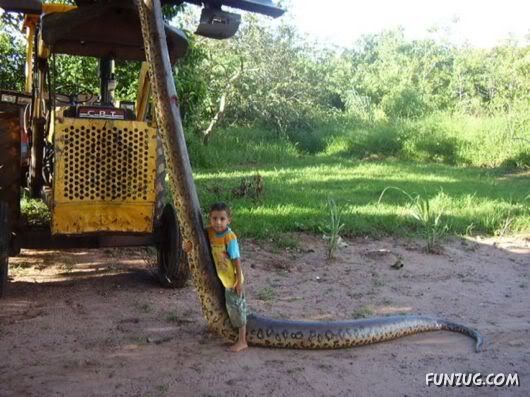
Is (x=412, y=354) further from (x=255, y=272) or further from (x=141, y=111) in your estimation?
(x=141, y=111)

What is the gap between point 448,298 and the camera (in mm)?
5547

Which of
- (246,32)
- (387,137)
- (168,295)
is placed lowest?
(168,295)

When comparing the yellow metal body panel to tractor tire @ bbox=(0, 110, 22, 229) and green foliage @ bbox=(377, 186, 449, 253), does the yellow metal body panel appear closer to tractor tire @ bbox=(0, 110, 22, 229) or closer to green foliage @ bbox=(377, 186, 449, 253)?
tractor tire @ bbox=(0, 110, 22, 229)

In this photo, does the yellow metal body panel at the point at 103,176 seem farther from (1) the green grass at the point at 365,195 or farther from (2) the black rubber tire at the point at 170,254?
(1) the green grass at the point at 365,195

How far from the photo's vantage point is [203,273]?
12.9 ft

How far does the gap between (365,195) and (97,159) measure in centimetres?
682

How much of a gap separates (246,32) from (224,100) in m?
3.53

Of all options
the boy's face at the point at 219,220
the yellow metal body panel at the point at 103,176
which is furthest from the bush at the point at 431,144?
the boy's face at the point at 219,220

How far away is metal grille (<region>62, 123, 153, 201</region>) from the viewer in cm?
482

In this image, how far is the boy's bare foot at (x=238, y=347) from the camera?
3.83 meters

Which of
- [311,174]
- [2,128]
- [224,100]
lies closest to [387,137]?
[224,100]

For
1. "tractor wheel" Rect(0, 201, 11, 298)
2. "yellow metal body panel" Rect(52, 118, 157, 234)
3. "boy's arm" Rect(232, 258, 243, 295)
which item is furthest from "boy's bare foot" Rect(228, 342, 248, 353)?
"tractor wheel" Rect(0, 201, 11, 298)

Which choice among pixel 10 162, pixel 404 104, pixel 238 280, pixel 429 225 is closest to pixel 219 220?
pixel 238 280

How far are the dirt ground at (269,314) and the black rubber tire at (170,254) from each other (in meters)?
0.15
